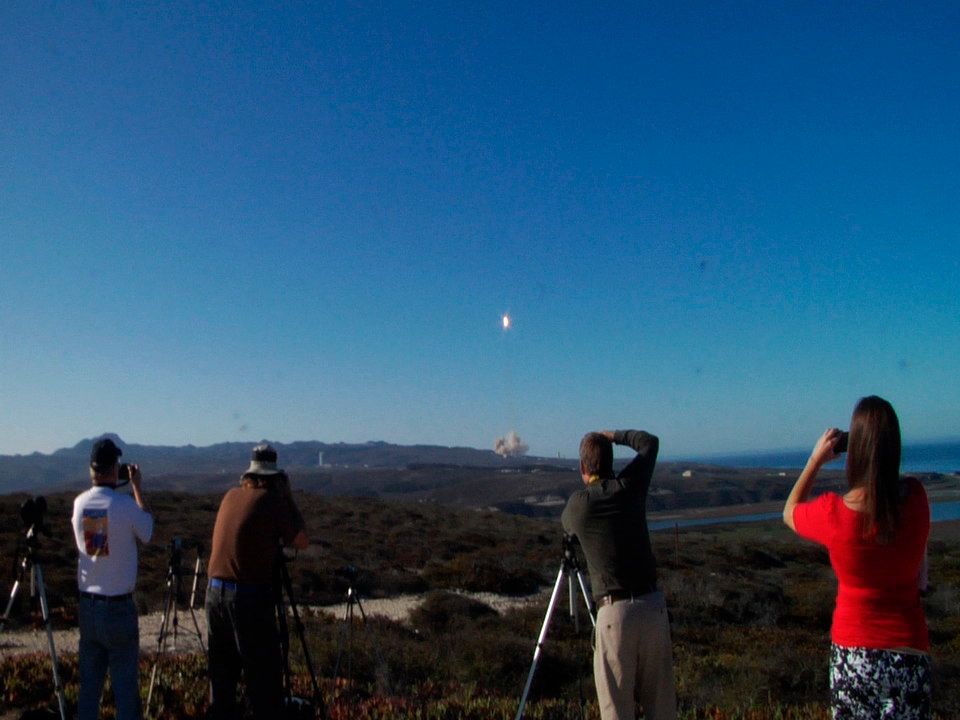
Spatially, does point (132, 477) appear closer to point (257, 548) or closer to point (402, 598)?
point (257, 548)

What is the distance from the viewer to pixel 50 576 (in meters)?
16.4

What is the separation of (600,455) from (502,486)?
264 ft

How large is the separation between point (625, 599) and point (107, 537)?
303cm

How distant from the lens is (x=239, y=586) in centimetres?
439

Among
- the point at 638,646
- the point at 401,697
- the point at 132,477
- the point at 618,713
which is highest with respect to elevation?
the point at 132,477

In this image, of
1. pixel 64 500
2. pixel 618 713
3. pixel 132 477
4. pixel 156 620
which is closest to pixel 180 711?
pixel 132 477

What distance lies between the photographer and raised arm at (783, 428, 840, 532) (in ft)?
10.7

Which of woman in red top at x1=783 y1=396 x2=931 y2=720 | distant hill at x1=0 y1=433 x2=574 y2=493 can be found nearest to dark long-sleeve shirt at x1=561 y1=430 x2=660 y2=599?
woman in red top at x1=783 y1=396 x2=931 y2=720

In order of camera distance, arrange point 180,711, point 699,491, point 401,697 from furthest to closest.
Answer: point 699,491, point 401,697, point 180,711

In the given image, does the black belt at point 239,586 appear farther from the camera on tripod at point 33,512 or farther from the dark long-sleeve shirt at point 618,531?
the dark long-sleeve shirt at point 618,531

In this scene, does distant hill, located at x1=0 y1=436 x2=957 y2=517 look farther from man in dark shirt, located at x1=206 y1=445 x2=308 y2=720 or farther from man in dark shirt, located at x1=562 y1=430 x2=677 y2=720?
man in dark shirt, located at x1=562 y1=430 x2=677 y2=720

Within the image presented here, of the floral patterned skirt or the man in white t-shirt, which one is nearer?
the floral patterned skirt

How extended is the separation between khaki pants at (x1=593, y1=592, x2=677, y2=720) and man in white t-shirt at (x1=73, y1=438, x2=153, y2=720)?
2.73m

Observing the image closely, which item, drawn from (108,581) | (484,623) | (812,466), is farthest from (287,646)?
(484,623)
